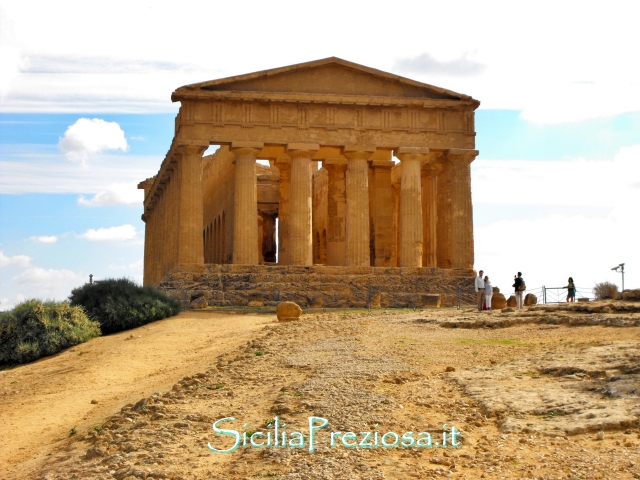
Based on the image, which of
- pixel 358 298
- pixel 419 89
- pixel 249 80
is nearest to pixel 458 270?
pixel 358 298

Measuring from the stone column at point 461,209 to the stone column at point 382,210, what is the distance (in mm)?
3742

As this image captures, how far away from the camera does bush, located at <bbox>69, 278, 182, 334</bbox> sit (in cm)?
2827

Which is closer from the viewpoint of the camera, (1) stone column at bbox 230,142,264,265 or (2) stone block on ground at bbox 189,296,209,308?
(2) stone block on ground at bbox 189,296,209,308

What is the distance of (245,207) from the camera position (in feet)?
120

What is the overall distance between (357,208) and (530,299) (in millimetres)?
10051

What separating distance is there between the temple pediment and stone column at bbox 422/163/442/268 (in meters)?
4.02

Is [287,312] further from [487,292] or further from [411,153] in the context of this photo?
[411,153]

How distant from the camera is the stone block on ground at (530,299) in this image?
29.0 metres

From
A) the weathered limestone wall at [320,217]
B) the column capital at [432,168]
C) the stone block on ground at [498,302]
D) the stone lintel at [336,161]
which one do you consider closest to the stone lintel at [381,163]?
the stone lintel at [336,161]

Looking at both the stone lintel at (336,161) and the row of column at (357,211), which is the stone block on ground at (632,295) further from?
the stone lintel at (336,161)

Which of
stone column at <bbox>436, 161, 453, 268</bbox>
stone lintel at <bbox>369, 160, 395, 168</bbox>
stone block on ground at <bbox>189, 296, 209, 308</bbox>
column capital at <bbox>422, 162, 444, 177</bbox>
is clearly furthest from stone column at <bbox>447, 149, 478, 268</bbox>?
stone block on ground at <bbox>189, 296, 209, 308</bbox>

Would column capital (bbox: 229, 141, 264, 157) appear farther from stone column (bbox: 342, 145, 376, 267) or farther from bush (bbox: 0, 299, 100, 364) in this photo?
bush (bbox: 0, 299, 100, 364)

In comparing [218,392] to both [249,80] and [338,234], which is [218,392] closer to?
[249,80]

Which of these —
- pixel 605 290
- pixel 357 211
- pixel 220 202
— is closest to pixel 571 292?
pixel 605 290
